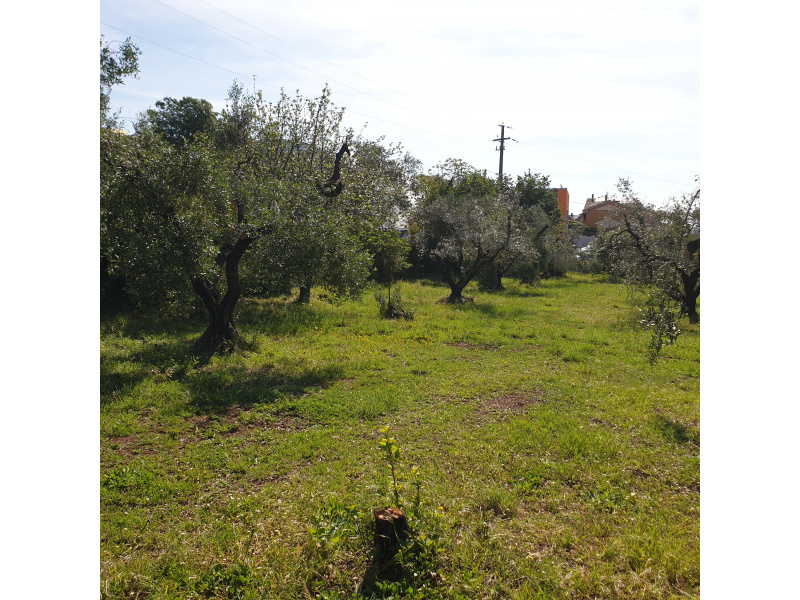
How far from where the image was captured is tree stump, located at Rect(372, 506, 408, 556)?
3.87 metres

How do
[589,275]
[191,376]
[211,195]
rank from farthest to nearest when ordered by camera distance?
1. [589,275]
2. [211,195]
3. [191,376]

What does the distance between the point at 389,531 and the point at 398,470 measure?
161 centimetres

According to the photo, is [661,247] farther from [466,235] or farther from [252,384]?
[252,384]

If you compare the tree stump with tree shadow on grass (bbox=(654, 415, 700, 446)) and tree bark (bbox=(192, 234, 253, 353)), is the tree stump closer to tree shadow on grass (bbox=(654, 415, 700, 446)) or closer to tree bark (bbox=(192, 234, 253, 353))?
tree shadow on grass (bbox=(654, 415, 700, 446))

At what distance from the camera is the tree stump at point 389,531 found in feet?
12.7

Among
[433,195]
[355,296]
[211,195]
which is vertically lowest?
[355,296]

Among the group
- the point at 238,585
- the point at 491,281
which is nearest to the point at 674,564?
the point at 238,585

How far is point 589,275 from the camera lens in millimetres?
35531

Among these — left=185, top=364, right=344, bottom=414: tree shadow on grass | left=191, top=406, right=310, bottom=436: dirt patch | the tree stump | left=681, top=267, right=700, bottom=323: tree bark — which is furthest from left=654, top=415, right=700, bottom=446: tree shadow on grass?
left=681, top=267, right=700, bottom=323: tree bark

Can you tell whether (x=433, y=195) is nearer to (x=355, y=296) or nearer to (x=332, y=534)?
(x=355, y=296)

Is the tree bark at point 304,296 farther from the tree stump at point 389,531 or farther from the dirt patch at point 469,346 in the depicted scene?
the tree stump at point 389,531

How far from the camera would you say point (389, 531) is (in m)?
3.89

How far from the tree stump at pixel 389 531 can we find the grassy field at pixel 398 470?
0.32 feet

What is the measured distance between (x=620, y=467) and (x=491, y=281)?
22.2 meters
